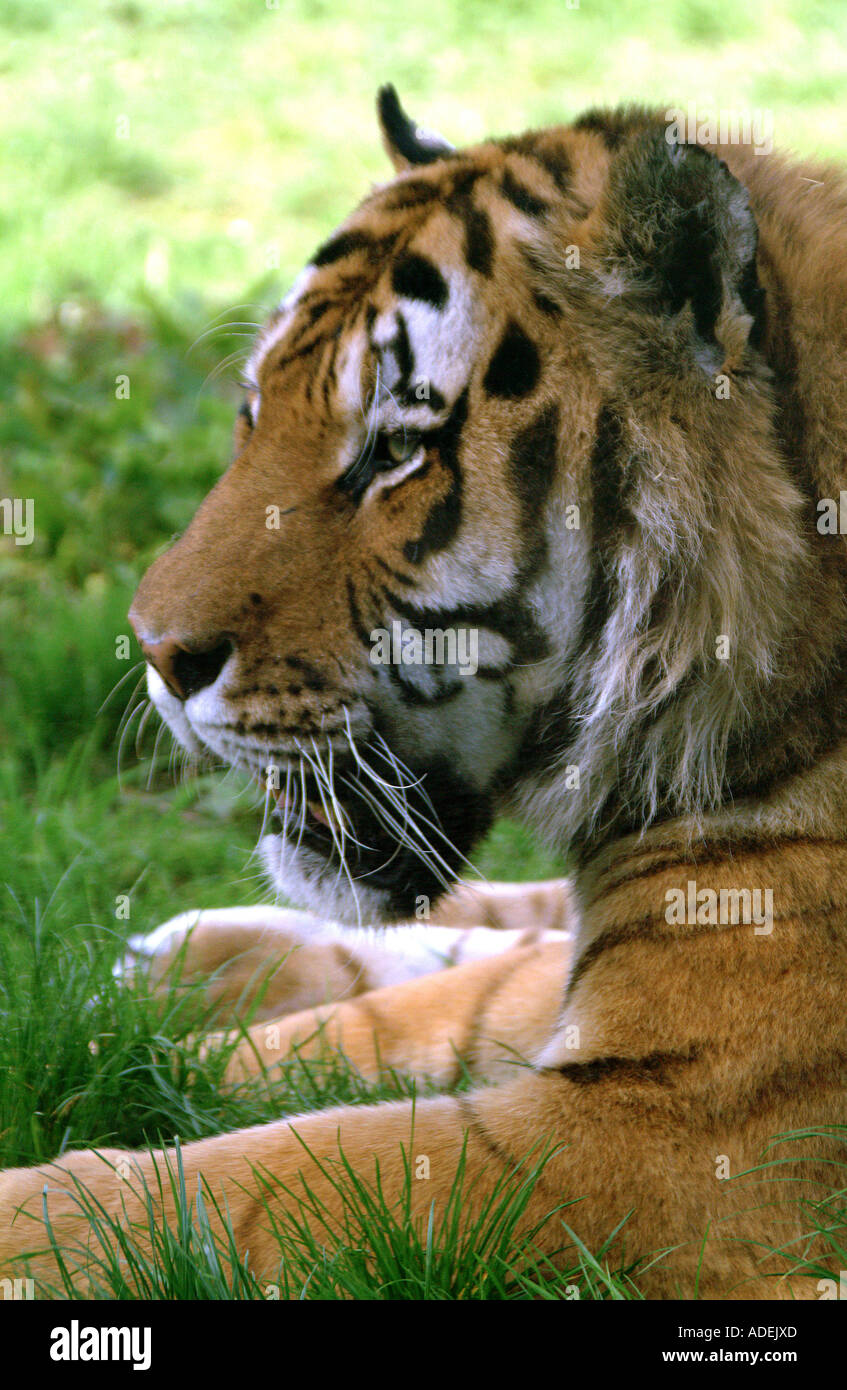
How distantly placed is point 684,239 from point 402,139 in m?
0.63

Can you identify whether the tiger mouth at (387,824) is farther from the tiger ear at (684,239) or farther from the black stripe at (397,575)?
the tiger ear at (684,239)

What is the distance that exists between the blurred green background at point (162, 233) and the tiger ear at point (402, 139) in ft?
0.24

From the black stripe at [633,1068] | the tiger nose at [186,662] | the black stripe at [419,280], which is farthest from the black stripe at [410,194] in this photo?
the black stripe at [633,1068]

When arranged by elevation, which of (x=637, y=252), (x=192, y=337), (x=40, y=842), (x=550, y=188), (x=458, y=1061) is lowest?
(x=458, y=1061)

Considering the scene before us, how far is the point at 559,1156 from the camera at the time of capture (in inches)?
58.1

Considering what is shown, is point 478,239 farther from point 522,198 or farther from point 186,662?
point 186,662

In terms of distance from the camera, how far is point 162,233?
547cm

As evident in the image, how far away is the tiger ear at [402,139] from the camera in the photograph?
2.00 meters

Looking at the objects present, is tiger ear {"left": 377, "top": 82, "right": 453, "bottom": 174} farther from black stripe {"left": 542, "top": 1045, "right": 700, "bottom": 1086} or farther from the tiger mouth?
→ black stripe {"left": 542, "top": 1045, "right": 700, "bottom": 1086}

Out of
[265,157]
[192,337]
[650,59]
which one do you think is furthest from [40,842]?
[650,59]

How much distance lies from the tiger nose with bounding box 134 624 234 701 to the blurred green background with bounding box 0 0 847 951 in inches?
11.2

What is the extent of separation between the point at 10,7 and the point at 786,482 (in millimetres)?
6561

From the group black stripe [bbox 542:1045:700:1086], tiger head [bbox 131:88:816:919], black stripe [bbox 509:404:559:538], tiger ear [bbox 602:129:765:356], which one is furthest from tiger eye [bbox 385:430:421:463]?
black stripe [bbox 542:1045:700:1086]

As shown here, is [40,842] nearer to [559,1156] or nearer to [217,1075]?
[217,1075]
